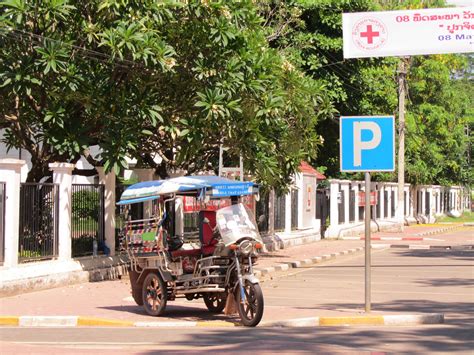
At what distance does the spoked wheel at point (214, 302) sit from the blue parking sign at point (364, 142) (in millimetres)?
3051

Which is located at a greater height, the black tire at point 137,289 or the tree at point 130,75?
the tree at point 130,75

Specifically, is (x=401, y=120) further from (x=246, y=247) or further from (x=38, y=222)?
(x=246, y=247)

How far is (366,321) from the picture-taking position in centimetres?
1262

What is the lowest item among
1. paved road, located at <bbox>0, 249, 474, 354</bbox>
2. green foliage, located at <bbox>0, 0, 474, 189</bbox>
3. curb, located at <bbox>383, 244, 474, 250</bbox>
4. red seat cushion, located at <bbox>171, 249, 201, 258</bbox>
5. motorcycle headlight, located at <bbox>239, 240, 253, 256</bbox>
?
paved road, located at <bbox>0, 249, 474, 354</bbox>

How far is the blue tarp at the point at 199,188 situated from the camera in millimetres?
13602

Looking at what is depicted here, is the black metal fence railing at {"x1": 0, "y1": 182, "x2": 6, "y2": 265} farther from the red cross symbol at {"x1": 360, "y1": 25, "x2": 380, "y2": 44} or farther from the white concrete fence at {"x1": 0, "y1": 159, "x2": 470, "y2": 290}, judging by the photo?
the red cross symbol at {"x1": 360, "y1": 25, "x2": 380, "y2": 44}

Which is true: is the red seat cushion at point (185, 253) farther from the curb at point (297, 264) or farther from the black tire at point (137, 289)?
the curb at point (297, 264)

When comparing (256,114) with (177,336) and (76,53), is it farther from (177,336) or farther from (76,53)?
(177,336)

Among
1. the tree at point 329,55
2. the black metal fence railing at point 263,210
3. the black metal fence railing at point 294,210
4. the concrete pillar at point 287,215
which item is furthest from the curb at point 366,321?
the black metal fence railing at point 294,210

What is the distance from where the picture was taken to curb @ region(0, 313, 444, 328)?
41.1 ft

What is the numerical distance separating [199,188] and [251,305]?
7.39 ft

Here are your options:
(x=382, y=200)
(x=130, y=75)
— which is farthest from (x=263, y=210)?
(x=382, y=200)

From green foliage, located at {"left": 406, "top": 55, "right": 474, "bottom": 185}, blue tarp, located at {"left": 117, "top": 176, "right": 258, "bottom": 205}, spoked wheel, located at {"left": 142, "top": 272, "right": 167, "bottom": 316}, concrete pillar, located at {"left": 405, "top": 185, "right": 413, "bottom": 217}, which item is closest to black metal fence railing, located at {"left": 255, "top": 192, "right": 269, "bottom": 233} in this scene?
blue tarp, located at {"left": 117, "top": 176, "right": 258, "bottom": 205}

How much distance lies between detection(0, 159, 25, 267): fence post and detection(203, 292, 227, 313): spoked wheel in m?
4.52
